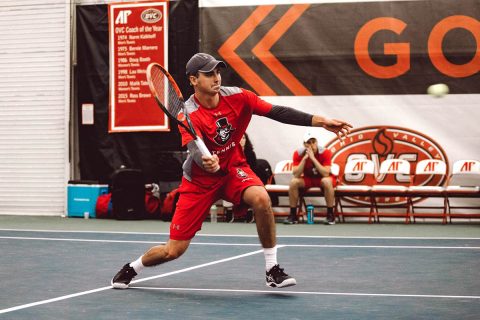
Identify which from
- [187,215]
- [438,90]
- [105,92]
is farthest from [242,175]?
[105,92]

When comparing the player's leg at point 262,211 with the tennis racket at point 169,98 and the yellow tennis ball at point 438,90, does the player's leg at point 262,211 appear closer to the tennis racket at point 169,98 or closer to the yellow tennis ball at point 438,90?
the tennis racket at point 169,98

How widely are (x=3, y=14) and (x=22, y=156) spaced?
8.98 feet

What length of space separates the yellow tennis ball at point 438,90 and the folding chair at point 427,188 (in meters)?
1.13

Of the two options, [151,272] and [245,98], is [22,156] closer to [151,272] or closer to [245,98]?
[151,272]

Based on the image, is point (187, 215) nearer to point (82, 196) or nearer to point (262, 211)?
point (262, 211)

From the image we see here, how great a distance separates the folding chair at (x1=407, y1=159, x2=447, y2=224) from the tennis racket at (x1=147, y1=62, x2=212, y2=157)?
25.6ft

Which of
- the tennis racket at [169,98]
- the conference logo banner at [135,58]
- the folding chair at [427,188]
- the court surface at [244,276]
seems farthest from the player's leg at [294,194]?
the tennis racket at [169,98]

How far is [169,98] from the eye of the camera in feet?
20.6

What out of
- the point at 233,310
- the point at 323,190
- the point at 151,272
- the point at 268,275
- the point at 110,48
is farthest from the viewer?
the point at 110,48

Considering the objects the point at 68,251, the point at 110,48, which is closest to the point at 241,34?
the point at 110,48

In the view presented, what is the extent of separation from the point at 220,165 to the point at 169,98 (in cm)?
64

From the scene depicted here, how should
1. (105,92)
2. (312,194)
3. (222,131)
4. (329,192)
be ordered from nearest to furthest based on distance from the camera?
(222,131) → (329,192) → (312,194) → (105,92)

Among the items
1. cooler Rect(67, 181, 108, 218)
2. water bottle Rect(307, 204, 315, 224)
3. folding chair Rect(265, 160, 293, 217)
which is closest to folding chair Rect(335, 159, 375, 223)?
water bottle Rect(307, 204, 315, 224)

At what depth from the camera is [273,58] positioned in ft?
49.3
